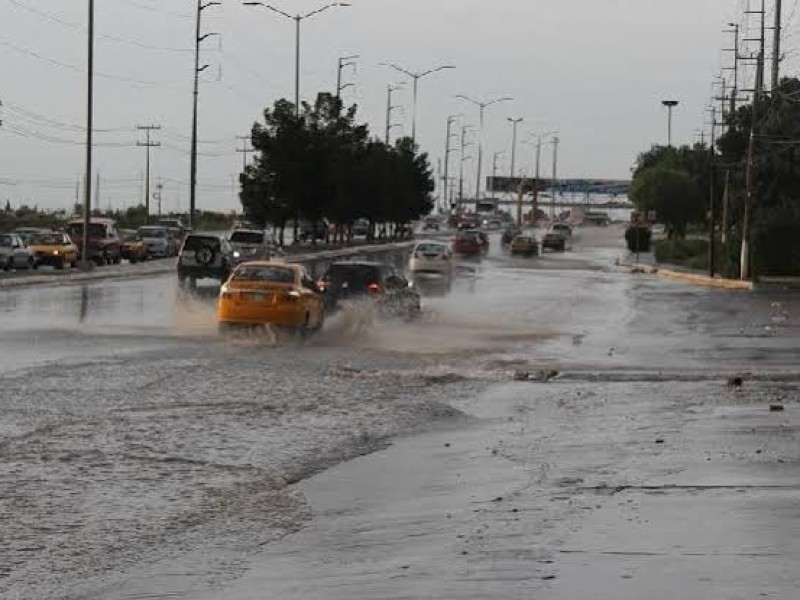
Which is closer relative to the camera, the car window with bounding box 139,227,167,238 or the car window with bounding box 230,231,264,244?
the car window with bounding box 230,231,264,244

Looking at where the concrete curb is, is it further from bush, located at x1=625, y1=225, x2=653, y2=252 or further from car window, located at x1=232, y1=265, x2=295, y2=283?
car window, located at x1=232, y1=265, x2=295, y2=283

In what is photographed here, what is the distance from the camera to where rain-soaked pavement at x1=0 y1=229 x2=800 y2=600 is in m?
8.48

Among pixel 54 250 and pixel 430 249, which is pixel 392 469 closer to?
pixel 54 250

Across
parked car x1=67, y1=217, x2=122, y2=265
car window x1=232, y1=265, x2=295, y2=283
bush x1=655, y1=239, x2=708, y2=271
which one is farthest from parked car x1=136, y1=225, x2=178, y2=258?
car window x1=232, y1=265, x2=295, y2=283

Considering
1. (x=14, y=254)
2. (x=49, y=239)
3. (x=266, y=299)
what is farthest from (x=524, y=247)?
(x=266, y=299)

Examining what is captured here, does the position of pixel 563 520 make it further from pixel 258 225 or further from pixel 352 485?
pixel 258 225

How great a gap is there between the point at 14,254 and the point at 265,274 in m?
29.4

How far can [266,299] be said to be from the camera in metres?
27.3

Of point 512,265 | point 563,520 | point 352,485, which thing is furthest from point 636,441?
point 512,265

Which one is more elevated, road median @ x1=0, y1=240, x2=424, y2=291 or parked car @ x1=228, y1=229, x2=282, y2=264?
parked car @ x1=228, y1=229, x2=282, y2=264

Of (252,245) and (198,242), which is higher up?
(198,242)

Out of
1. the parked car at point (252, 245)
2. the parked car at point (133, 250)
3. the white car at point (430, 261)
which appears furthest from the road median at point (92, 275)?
the white car at point (430, 261)

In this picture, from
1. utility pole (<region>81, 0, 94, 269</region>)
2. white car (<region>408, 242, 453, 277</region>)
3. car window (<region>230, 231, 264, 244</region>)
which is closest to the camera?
utility pole (<region>81, 0, 94, 269</region>)

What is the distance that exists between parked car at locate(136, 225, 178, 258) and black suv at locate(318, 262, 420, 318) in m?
40.7
